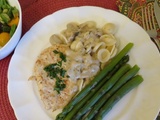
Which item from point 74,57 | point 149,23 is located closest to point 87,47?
point 74,57

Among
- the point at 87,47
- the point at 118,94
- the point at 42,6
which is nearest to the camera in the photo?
the point at 118,94

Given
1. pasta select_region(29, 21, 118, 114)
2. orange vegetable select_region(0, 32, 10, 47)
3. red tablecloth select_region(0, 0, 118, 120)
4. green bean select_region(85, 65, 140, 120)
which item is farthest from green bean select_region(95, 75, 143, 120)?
orange vegetable select_region(0, 32, 10, 47)

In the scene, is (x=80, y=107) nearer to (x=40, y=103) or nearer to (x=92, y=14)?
(x=40, y=103)

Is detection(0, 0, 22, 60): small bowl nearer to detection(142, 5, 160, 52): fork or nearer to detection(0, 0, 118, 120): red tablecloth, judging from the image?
detection(0, 0, 118, 120): red tablecloth

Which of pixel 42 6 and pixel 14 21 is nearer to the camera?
pixel 14 21

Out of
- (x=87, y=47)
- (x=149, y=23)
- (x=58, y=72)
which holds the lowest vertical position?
(x=58, y=72)

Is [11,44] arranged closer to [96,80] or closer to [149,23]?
[96,80]
